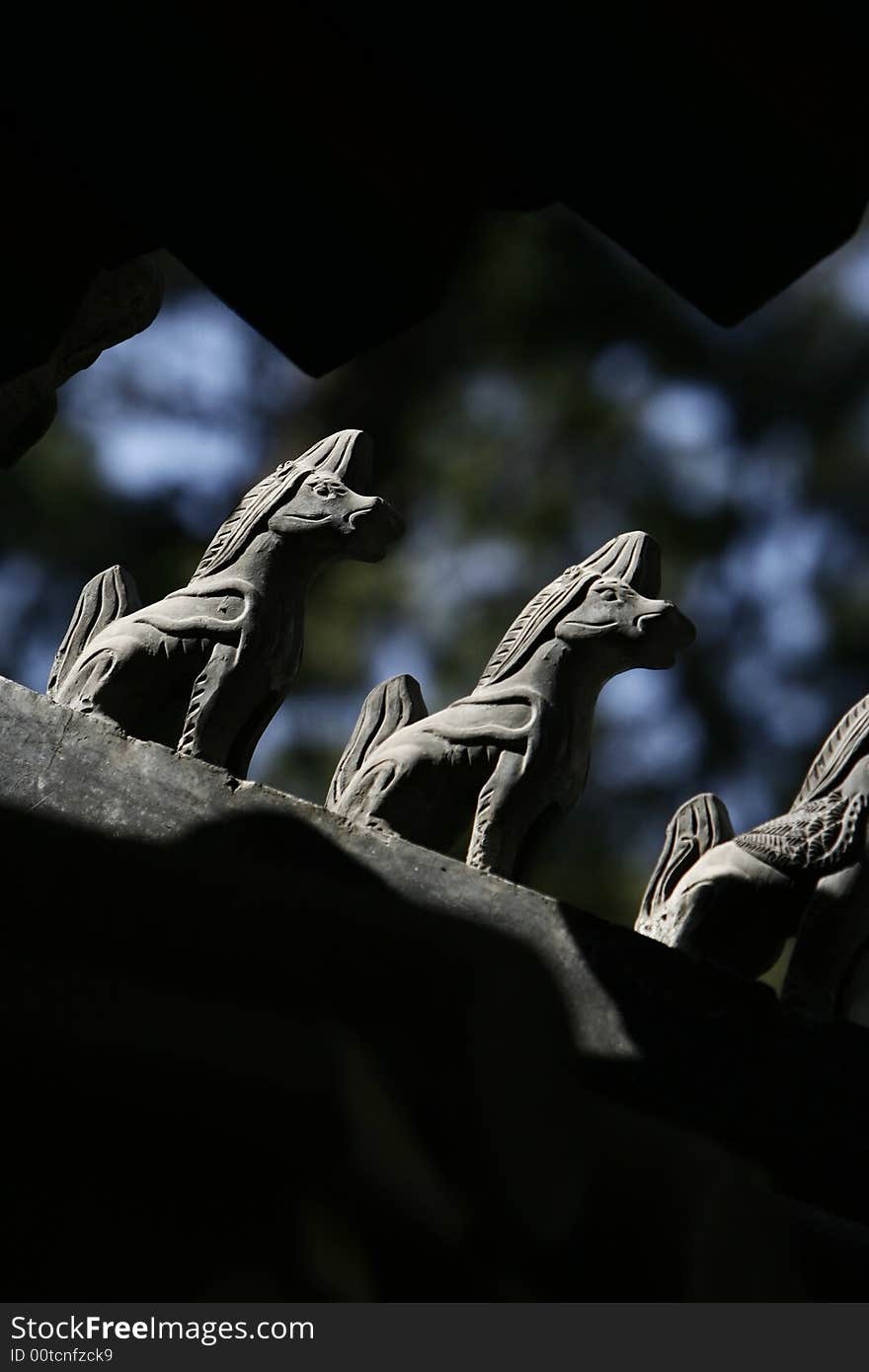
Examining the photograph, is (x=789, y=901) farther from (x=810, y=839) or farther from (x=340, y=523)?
(x=340, y=523)

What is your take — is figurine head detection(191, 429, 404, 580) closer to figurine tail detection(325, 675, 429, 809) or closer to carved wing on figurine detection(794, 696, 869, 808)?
figurine tail detection(325, 675, 429, 809)

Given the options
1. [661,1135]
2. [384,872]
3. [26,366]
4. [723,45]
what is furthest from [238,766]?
[661,1135]

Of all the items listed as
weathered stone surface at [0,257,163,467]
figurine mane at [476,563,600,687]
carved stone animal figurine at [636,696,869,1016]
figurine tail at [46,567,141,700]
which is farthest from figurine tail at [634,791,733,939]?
weathered stone surface at [0,257,163,467]

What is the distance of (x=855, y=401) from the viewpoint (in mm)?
10242

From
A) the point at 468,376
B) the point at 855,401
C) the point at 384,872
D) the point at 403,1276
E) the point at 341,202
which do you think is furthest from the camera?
the point at 468,376

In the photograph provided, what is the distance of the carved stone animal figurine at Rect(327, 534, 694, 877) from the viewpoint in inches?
122

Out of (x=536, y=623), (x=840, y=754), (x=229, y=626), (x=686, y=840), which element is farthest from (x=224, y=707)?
(x=840, y=754)

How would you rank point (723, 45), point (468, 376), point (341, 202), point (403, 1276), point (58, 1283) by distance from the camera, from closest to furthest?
point (403, 1276) → point (58, 1283) → point (723, 45) → point (341, 202) → point (468, 376)

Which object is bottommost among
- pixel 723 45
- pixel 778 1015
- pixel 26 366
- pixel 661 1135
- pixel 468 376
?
pixel 661 1135

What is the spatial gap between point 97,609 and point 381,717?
0.57 m

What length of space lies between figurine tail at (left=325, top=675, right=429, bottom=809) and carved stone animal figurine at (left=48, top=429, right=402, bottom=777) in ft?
0.74

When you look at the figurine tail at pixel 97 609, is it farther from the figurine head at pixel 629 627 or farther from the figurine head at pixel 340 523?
the figurine head at pixel 629 627

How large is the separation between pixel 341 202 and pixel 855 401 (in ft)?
26.8

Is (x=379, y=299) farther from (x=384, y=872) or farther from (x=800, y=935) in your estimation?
(x=800, y=935)
